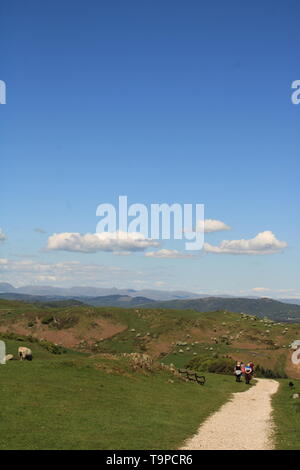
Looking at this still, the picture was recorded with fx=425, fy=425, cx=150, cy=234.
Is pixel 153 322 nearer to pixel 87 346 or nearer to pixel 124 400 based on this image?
pixel 87 346

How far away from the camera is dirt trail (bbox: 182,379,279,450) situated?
2339 cm

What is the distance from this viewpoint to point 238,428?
2861 centimetres

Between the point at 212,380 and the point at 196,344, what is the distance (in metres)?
44.9

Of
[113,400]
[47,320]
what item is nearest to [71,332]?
[47,320]

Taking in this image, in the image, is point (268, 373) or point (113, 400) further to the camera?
point (268, 373)

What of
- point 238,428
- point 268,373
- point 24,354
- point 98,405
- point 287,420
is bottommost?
point 268,373

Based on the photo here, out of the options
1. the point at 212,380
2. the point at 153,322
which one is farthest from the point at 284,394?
the point at 153,322

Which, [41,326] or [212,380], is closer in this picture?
[212,380]

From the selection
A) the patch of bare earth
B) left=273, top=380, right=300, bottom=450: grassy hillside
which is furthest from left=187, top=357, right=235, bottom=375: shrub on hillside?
the patch of bare earth

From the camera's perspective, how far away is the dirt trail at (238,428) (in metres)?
23.4

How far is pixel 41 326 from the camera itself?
120000mm

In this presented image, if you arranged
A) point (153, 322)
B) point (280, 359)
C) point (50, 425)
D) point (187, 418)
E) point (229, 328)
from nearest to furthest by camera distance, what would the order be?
point (50, 425) → point (187, 418) → point (280, 359) → point (229, 328) → point (153, 322)

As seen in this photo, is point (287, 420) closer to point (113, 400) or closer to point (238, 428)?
point (238, 428)

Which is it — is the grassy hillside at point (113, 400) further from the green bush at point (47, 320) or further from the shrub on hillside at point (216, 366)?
the green bush at point (47, 320)
